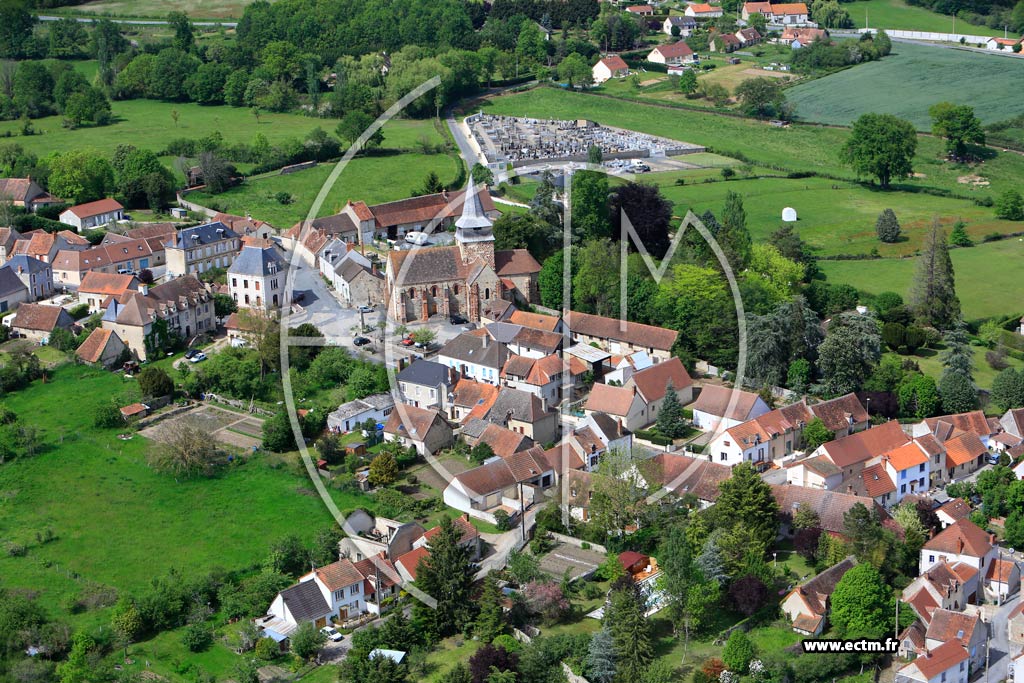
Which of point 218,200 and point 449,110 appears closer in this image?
point 218,200

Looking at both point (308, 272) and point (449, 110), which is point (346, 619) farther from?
point (449, 110)

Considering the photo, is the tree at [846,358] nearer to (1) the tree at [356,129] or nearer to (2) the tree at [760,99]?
(1) the tree at [356,129]

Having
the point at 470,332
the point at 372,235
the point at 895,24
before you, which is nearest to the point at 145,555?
the point at 470,332

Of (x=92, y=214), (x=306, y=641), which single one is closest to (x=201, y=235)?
(x=92, y=214)

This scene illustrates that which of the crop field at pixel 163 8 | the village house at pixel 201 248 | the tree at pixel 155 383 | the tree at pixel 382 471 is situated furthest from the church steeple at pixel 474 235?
the crop field at pixel 163 8

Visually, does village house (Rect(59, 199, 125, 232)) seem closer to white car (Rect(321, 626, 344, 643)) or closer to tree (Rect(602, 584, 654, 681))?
white car (Rect(321, 626, 344, 643))

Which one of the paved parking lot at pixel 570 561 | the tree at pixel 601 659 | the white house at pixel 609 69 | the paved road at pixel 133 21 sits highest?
→ the paved road at pixel 133 21

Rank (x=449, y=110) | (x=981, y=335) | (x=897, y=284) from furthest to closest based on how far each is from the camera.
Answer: (x=449, y=110)
(x=897, y=284)
(x=981, y=335)

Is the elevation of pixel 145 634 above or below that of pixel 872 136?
below
